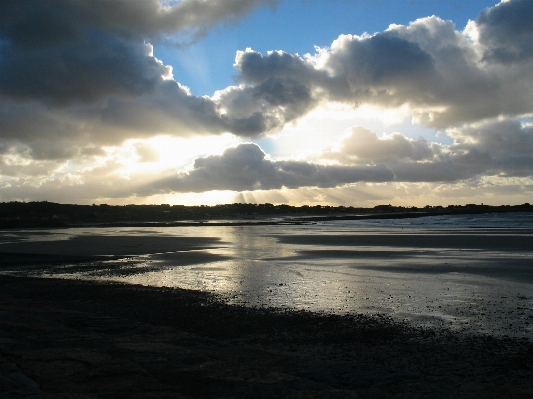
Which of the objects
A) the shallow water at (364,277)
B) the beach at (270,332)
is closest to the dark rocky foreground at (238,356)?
the beach at (270,332)

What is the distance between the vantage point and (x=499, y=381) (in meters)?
6.85

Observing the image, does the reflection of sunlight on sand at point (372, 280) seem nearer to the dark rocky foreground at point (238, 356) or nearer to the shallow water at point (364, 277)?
the shallow water at point (364, 277)

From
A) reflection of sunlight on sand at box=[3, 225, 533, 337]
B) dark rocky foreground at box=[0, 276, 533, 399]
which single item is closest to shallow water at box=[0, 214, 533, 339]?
reflection of sunlight on sand at box=[3, 225, 533, 337]

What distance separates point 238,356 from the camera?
8016 millimetres

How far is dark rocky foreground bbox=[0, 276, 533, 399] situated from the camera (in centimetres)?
634

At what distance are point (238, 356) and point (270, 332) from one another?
73.9 inches

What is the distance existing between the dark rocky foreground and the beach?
3 centimetres

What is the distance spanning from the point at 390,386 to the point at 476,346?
287cm

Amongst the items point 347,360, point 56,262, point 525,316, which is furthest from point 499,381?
point 56,262

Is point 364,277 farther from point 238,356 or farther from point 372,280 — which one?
point 238,356

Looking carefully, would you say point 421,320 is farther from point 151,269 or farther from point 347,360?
point 151,269

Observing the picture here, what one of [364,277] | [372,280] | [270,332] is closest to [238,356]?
[270,332]

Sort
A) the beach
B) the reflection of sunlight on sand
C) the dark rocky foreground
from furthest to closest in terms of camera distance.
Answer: the reflection of sunlight on sand
the beach
the dark rocky foreground

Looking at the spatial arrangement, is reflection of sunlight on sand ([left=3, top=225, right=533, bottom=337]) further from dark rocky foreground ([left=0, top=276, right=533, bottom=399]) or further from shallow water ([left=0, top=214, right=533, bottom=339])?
dark rocky foreground ([left=0, top=276, right=533, bottom=399])
